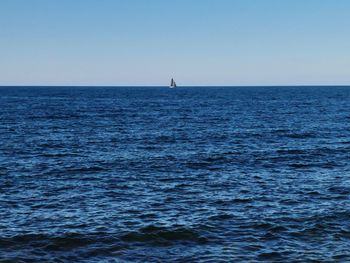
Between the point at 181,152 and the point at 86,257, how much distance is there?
28404 mm

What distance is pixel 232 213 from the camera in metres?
27.2

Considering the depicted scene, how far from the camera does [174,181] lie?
115ft

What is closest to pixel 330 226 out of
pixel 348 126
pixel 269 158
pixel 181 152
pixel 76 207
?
pixel 76 207

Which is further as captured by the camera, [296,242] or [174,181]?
[174,181]

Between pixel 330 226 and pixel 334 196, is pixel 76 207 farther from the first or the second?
pixel 334 196

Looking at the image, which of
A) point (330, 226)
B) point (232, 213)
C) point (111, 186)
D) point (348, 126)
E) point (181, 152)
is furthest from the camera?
point (348, 126)

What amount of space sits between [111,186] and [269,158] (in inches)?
705

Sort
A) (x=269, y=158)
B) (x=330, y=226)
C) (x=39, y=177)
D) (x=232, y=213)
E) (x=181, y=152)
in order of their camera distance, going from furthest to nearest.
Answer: (x=181, y=152) → (x=269, y=158) → (x=39, y=177) → (x=232, y=213) → (x=330, y=226)

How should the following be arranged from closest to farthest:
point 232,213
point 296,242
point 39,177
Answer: point 296,242 < point 232,213 < point 39,177

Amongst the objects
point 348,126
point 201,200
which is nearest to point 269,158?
point 201,200

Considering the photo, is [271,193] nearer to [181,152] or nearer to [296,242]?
[296,242]

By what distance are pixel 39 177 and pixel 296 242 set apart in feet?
69.9

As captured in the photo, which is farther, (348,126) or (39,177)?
(348,126)

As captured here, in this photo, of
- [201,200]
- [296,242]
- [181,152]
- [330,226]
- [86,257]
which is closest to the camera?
[86,257]
